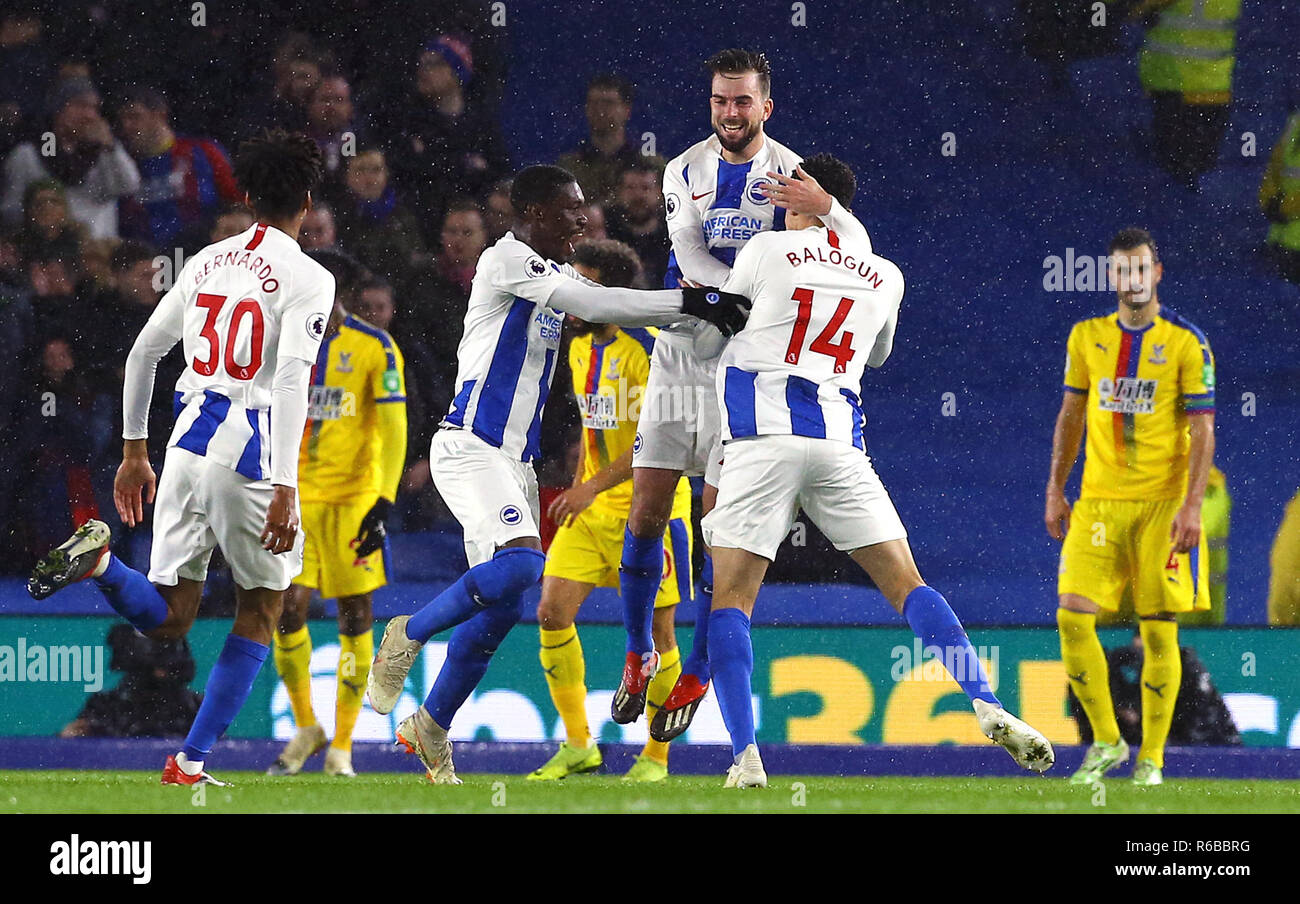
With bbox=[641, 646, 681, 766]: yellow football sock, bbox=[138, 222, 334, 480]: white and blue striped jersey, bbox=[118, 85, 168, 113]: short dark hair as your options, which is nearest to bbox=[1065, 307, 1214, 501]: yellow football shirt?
bbox=[641, 646, 681, 766]: yellow football sock

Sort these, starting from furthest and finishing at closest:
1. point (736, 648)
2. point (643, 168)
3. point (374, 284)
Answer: point (643, 168) → point (374, 284) → point (736, 648)

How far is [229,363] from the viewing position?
221 inches

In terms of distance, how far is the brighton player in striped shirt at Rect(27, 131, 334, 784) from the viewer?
553 cm

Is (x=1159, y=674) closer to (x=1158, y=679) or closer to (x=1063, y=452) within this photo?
(x=1158, y=679)

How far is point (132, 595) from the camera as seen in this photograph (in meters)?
5.63

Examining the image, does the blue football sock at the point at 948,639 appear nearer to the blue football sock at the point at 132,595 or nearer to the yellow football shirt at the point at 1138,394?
the blue football sock at the point at 132,595

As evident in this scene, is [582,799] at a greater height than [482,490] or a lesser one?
lesser

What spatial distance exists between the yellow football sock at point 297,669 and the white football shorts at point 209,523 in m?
1.80

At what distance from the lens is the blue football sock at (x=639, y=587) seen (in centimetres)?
644

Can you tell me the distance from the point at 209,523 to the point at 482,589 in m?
0.85

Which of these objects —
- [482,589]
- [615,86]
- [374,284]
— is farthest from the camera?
[615,86]

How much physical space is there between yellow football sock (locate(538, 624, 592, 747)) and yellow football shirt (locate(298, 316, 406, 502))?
96 centimetres

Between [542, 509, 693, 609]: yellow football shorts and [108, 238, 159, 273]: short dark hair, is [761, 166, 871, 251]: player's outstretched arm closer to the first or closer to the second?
[542, 509, 693, 609]: yellow football shorts

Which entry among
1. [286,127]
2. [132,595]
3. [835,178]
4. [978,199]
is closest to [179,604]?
[132,595]
